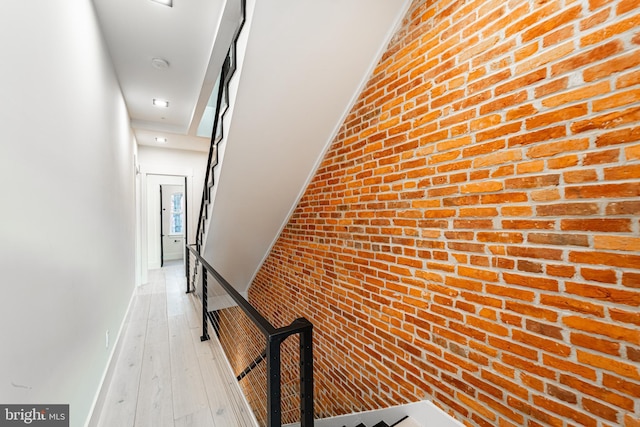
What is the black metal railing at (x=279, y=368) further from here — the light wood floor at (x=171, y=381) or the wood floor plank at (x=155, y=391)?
the wood floor plank at (x=155, y=391)

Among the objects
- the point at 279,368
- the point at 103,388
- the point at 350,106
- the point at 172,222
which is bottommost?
the point at 103,388

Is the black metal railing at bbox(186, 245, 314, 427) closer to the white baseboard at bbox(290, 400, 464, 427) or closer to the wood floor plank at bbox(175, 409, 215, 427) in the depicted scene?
the white baseboard at bbox(290, 400, 464, 427)

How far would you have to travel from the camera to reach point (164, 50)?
8.61ft

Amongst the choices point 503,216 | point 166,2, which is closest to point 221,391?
point 503,216

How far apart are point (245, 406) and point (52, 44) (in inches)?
91.8

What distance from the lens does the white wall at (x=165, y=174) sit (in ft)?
18.5

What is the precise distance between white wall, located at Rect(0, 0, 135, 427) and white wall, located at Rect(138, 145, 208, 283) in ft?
13.1

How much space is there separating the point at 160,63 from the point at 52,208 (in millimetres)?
2346

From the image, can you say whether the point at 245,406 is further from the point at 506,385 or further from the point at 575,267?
the point at 575,267

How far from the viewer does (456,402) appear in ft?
4.56

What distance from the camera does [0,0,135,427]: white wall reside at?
2.89 feet

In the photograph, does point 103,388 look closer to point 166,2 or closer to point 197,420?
point 197,420

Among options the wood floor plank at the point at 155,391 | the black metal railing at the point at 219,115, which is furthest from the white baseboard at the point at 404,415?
the black metal railing at the point at 219,115

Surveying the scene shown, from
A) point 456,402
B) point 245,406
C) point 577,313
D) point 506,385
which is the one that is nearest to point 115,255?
point 245,406
